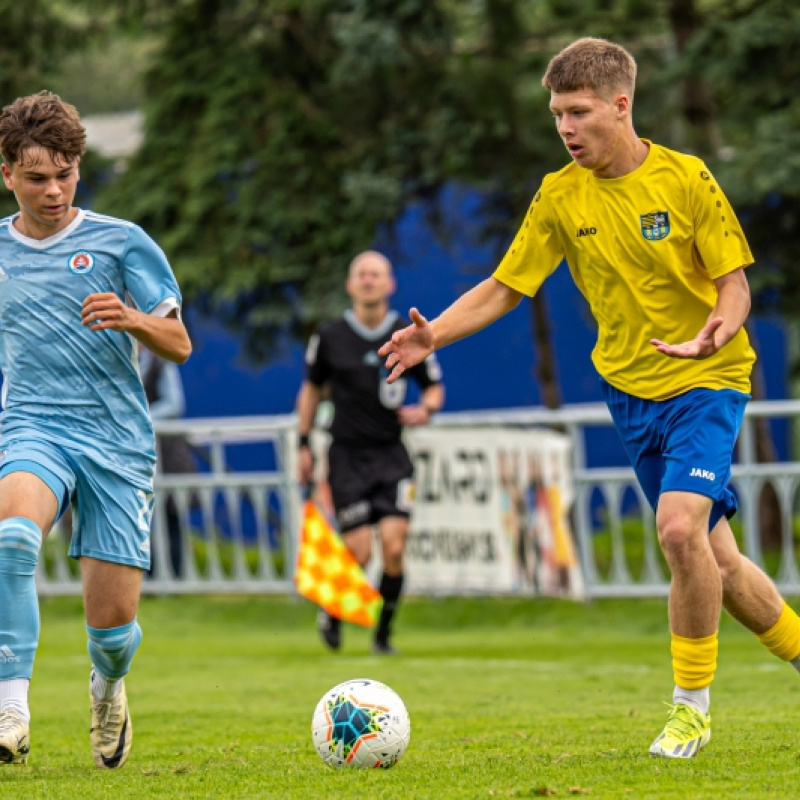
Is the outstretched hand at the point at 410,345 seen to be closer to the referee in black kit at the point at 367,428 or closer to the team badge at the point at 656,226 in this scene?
the team badge at the point at 656,226

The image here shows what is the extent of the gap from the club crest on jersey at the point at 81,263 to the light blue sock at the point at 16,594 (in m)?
0.90

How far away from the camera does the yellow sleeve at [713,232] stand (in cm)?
574

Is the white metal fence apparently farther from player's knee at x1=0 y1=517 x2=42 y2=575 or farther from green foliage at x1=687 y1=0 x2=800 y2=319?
player's knee at x1=0 y1=517 x2=42 y2=575

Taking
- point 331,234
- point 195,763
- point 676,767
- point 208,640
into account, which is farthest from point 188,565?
point 676,767

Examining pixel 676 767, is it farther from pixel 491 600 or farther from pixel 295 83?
pixel 295 83

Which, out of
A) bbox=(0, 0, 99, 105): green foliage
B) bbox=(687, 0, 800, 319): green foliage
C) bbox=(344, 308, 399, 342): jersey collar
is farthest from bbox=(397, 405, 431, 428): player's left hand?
bbox=(0, 0, 99, 105): green foliage

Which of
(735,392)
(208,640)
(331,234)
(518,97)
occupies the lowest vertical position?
(208,640)

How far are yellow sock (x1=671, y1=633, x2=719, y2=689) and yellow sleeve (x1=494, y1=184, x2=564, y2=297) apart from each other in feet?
4.37


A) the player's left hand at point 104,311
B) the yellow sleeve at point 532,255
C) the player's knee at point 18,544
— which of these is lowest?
the player's knee at point 18,544

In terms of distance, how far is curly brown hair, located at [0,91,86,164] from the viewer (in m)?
5.77

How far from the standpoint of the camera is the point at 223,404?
21.4 m

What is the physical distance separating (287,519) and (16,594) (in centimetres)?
956

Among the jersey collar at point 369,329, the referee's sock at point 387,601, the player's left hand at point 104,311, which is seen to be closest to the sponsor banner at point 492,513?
the jersey collar at point 369,329

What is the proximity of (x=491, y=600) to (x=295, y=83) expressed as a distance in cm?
602
